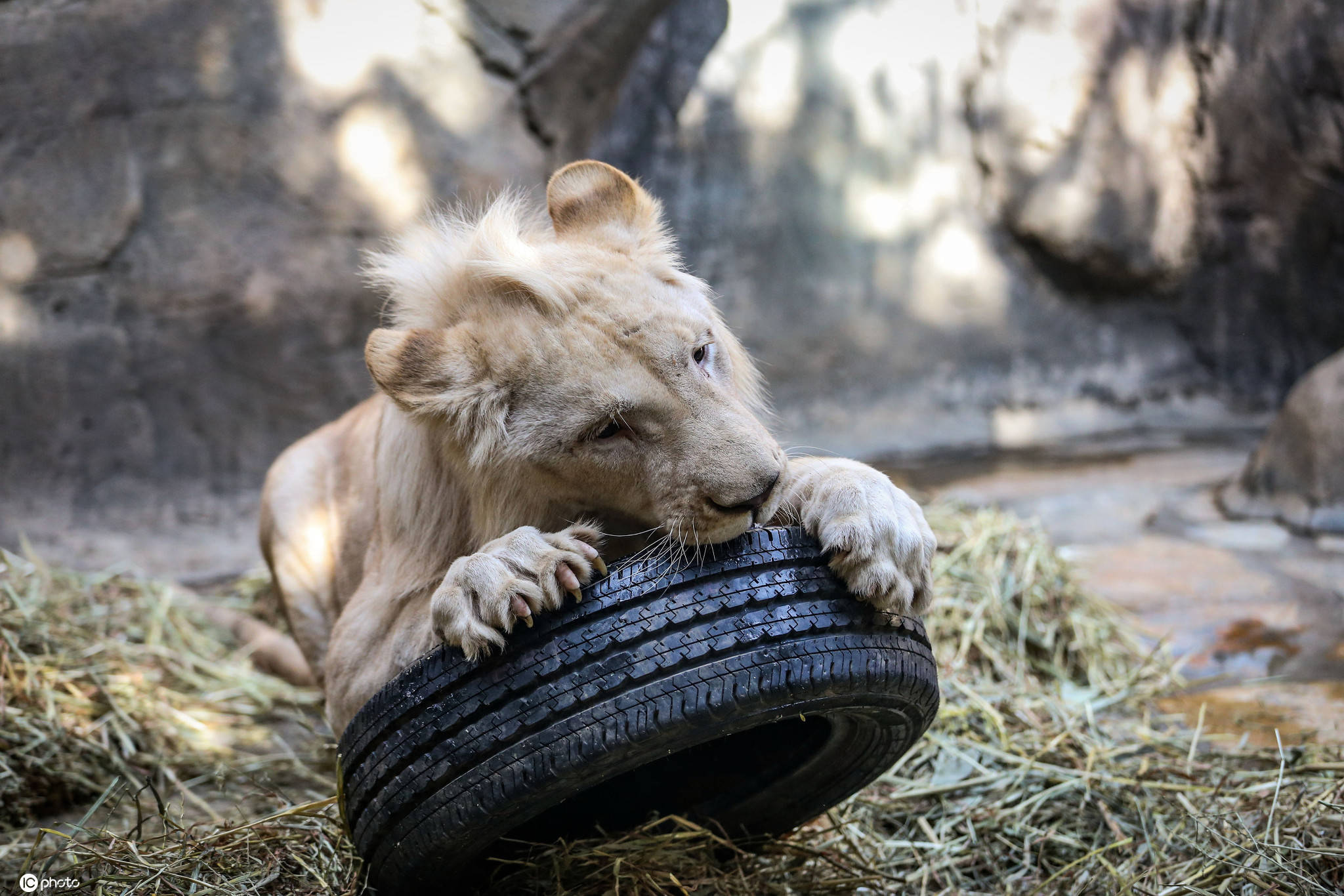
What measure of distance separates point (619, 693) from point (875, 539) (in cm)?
58

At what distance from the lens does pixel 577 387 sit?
7.56ft

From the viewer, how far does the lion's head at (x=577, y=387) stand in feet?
7.29

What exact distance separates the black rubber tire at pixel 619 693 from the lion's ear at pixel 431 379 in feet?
1.77

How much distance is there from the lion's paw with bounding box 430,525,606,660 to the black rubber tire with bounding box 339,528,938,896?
0.04m

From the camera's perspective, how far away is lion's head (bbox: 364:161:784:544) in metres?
Result: 2.22

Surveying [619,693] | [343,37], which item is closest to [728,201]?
[343,37]

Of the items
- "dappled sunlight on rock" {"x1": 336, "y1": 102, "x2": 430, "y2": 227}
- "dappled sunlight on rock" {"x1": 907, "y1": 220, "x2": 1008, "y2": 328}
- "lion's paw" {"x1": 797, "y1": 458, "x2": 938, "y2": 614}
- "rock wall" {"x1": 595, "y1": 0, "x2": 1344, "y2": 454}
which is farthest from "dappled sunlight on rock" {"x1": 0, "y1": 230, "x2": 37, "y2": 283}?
"dappled sunlight on rock" {"x1": 907, "y1": 220, "x2": 1008, "y2": 328}

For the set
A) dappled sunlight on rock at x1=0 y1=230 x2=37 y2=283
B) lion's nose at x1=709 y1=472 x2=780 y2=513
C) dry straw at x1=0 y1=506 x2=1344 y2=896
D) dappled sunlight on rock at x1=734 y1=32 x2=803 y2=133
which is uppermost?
dappled sunlight on rock at x1=734 y1=32 x2=803 y2=133

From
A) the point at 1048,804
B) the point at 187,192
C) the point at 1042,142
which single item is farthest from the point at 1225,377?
the point at 187,192

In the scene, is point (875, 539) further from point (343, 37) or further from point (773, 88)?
point (773, 88)

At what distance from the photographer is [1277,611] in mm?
4305

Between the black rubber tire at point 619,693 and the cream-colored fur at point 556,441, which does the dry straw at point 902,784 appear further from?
the cream-colored fur at point 556,441

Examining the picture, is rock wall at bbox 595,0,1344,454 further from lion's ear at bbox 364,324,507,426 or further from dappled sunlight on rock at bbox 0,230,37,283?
lion's ear at bbox 364,324,507,426

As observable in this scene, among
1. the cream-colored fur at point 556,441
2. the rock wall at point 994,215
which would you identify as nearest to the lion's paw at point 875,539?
Answer: the cream-colored fur at point 556,441
